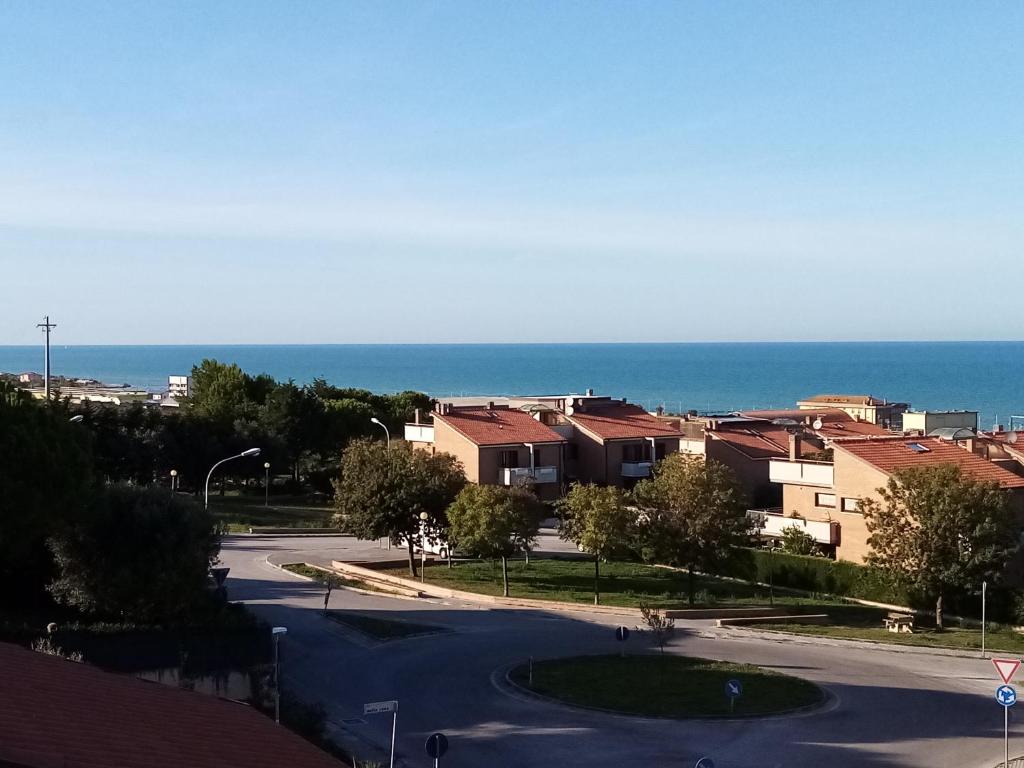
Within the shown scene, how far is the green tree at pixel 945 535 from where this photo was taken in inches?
1414

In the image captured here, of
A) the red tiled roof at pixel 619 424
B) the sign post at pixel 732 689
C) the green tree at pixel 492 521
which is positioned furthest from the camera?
the red tiled roof at pixel 619 424

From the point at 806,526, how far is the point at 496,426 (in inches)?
764

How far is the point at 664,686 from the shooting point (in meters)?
25.8

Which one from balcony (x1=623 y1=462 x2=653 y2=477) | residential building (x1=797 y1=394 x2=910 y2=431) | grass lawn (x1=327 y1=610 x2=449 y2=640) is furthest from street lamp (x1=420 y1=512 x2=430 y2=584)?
residential building (x1=797 y1=394 x2=910 y2=431)

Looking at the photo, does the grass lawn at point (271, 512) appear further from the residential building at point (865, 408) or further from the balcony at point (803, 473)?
the residential building at point (865, 408)

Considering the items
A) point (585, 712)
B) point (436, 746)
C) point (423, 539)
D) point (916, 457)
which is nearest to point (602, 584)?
point (423, 539)

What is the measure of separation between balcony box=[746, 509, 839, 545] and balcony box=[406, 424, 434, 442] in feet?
63.8

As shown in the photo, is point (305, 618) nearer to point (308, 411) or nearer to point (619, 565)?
point (619, 565)

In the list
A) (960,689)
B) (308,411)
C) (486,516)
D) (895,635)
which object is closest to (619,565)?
(486,516)

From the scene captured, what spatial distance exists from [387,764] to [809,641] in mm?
16129

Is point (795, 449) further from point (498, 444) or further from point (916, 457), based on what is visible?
point (498, 444)

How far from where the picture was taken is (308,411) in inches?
2923

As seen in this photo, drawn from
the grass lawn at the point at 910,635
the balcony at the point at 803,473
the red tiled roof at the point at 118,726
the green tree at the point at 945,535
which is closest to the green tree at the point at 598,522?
the grass lawn at the point at 910,635

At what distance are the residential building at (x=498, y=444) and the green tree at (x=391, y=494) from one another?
12.7 m
